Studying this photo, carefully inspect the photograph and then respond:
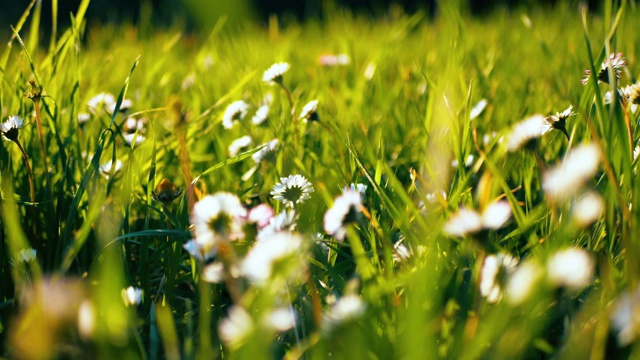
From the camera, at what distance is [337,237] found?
60 cm

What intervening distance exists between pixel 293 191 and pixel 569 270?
1.16ft

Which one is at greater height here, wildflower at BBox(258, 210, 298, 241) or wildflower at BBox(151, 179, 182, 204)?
wildflower at BBox(258, 210, 298, 241)

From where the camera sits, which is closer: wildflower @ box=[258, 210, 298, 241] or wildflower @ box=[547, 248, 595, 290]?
wildflower @ box=[547, 248, 595, 290]

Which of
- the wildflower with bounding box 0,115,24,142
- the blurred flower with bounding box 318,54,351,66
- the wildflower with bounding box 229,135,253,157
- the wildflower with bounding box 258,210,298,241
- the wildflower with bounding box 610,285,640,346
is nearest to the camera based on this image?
the wildflower with bounding box 610,285,640,346

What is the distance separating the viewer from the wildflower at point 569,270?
13.6 inches

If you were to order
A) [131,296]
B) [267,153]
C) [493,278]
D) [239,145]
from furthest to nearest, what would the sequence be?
[239,145] → [267,153] → [131,296] → [493,278]

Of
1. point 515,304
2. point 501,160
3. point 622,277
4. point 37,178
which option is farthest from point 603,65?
point 37,178

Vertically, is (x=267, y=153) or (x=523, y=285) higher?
(x=523, y=285)

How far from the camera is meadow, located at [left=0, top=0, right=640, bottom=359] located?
39cm

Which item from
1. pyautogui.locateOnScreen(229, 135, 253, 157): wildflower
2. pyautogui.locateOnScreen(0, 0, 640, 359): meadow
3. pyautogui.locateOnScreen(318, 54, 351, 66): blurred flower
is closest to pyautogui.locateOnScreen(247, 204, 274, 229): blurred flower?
pyautogui.locateOnScreen(0, 0, 640, 359): meadow

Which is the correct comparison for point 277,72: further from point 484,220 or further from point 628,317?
point 628,317

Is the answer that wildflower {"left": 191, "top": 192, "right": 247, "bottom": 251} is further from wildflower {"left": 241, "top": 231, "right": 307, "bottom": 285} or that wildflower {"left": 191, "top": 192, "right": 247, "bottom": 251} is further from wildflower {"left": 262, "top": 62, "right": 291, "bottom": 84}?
wildflower {"left": 262, "top": 62, "right": 291, "bottom": 84}

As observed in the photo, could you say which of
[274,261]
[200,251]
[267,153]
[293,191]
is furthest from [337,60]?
[274,261]

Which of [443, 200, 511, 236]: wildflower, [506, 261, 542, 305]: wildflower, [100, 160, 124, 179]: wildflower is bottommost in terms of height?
[100, 160, 124, 179]: wildflower
